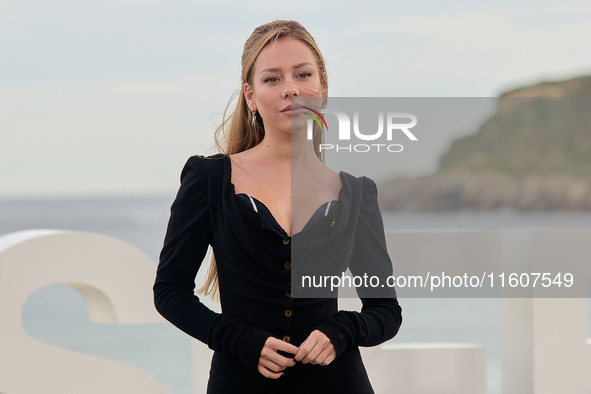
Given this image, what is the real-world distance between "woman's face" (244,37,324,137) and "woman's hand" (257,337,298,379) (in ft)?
1.48

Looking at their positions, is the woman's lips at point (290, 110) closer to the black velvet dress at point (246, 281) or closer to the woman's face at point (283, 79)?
the woman's face at point (283, 79)

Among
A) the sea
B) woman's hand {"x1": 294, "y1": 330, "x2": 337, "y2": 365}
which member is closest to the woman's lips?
woman's hand {"x1": 294, "y1": 330, "x2": 337, "y2": 365}

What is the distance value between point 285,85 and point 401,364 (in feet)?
4.79

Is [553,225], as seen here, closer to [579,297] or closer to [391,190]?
[579,297]

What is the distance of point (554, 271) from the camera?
230cm

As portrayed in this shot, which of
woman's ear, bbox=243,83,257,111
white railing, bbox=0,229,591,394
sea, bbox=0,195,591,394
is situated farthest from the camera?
sea, bbox=0,195,591,394

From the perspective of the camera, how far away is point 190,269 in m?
1.34

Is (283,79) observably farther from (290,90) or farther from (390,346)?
(390,346)

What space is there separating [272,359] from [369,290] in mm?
313

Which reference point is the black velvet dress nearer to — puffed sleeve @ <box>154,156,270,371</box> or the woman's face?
puffed sleeve @ <box>154,156,270,371</box>

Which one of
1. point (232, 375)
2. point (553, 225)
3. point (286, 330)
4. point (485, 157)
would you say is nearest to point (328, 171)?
point (286, 330)

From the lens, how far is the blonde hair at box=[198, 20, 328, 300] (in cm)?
141

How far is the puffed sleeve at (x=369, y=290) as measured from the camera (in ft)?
4.25

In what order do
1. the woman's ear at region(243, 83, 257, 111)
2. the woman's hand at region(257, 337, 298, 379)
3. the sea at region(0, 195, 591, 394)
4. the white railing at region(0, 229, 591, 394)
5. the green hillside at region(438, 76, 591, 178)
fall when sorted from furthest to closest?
the sea at region(0, 195, 591, 394)
the white railing at region(0, 229, 591, 394)
the green hillside at region(438, 76, 591, 178)
the woman's ear at region(243, 83, 257, 111)
the woman's hand at region(257, 337, 298, 379)
